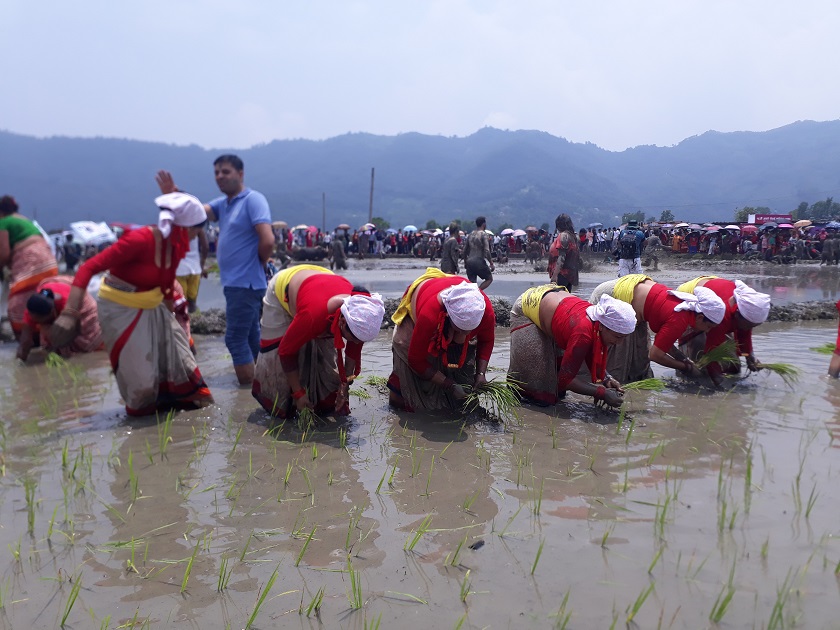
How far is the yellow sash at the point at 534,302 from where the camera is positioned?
4.97m

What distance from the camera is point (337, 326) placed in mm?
3930

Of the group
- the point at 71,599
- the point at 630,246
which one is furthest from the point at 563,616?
the point at 630,246

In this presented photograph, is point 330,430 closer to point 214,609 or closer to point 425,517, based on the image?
point 425,517

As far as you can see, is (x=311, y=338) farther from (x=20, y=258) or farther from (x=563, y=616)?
(x=20, y=258)

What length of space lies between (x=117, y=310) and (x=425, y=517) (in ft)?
9.01

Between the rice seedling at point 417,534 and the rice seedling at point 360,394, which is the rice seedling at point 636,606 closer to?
the rice seedling at point 417,534

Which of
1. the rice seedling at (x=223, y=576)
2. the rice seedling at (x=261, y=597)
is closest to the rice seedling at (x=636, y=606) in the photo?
the rice seedling at (x=261, y=597)

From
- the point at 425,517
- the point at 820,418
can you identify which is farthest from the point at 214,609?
the point at 820,418

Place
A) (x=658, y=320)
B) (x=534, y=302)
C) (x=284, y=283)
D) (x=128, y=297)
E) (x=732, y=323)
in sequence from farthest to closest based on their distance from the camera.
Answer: (x=732, y=323) → (x=658, y=320) → (x=534, y=302) → (x=128, y=297) → (x=284, y=283)

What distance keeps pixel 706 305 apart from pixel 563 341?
4.56ft

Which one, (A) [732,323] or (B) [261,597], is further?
(A) [732,323]

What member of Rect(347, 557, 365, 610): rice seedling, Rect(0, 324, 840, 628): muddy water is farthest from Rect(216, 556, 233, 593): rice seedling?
Rect(347, 557, 365, 610): rice seedling

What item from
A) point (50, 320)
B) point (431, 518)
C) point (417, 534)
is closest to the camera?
point (417, 534)

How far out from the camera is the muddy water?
2.34m
